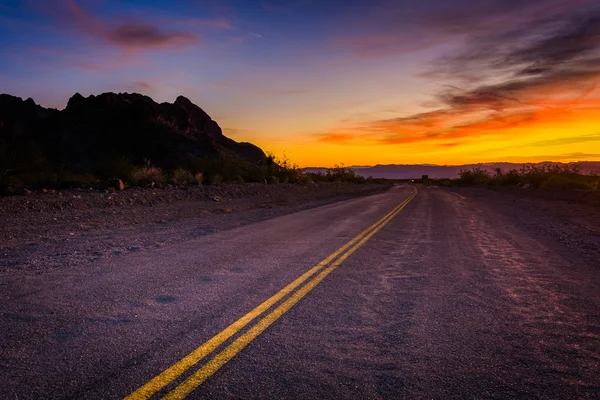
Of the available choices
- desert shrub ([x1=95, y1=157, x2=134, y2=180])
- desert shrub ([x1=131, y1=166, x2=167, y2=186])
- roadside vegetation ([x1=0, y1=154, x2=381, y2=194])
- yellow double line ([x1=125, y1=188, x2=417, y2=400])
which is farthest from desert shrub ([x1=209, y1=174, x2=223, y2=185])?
yellow double line ([x1=125, y1=188, x2=417, y2=400])

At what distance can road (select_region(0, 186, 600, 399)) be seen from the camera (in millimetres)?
3217

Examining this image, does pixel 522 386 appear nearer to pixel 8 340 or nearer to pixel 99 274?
pixel 8 340

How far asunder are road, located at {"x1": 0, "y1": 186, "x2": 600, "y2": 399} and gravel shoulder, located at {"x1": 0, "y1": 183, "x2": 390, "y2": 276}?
1.31m

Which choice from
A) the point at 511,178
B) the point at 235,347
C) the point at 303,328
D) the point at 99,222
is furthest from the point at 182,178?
the point at 511,178

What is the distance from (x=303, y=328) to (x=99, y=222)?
35.0 feet

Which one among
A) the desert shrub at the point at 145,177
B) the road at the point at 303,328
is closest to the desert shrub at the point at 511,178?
the desert shrub at the point at 145,177

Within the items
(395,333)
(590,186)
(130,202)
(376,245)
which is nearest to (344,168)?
(590,186)

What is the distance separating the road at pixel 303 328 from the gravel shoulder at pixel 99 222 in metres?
1.31

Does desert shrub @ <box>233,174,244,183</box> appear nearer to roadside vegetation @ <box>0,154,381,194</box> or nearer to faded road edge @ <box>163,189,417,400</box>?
roadside vegetation @ <box>0,154,381,194</box>

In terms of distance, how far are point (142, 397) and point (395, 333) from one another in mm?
2443

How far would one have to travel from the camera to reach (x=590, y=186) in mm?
31688

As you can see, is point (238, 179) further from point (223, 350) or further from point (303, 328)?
point (223, 350)

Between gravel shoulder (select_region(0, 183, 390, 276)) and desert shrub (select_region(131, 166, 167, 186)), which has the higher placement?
desert shrub (select_region(131, 166, 167, 186))

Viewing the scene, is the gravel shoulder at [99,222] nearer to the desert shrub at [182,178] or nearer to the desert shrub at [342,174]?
the desert shrub at [182,178]
